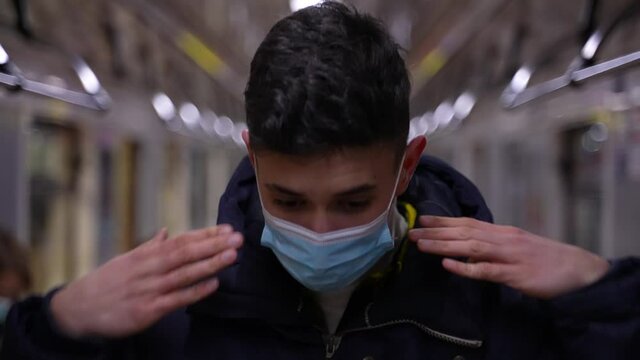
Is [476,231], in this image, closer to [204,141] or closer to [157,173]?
[157,173]

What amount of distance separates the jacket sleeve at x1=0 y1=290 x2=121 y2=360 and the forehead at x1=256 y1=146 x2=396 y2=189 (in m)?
0.37

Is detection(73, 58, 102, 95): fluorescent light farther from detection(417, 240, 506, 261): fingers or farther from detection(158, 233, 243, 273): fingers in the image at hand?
detection(417, 240, 506, 261): fingers

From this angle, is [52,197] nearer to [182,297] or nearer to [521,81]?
[521,81]

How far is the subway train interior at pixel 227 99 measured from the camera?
7.97ft

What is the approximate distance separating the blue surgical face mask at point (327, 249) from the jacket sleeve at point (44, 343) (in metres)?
0.31

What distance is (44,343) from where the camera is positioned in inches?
43.2

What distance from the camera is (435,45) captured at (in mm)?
4445

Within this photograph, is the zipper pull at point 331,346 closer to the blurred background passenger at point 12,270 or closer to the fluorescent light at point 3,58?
the fluorescent light at point 3,58

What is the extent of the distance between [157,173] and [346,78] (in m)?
5.30

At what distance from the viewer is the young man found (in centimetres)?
109

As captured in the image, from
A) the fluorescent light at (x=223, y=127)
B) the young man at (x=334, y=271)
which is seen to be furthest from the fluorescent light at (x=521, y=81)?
the fluorescent light at (x=223, y=127)

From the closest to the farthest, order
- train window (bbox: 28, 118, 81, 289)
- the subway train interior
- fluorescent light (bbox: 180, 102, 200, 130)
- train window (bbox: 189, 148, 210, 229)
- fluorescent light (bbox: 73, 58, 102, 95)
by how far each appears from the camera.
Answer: fluorescent light (bbox: 73, 58, 102, 95) < the subway train interior < train window (bbox: 28, 118, 81, 289) < fluorescent light (bbox: 180, 102, 200, 130) < train window (bbox: 189, 148, 210, 229)

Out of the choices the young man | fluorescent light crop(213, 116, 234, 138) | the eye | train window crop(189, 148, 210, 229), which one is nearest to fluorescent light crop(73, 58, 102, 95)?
the young man

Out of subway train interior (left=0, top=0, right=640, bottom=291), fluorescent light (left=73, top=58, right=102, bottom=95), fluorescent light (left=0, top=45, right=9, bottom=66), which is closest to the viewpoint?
fluorescent light (left=0, top=45, right=9, bottom=66)
